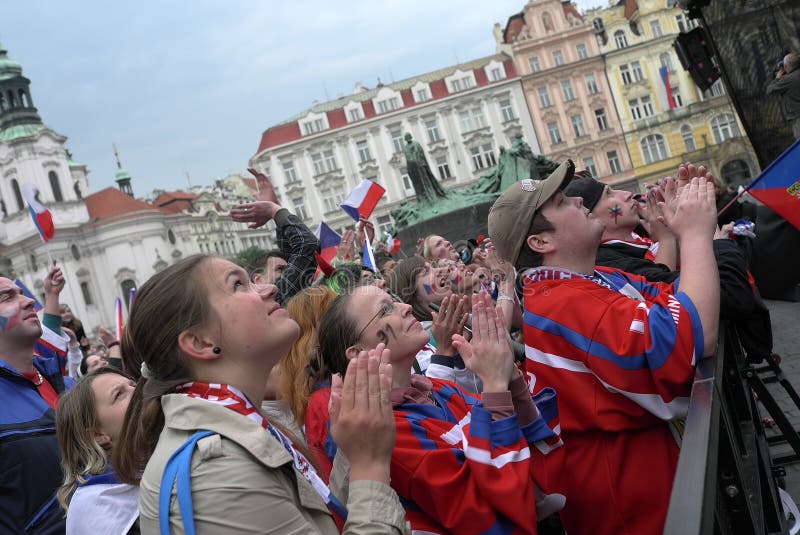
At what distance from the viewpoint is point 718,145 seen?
50125 millimetres

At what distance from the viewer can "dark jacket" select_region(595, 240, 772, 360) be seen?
3.02 metres

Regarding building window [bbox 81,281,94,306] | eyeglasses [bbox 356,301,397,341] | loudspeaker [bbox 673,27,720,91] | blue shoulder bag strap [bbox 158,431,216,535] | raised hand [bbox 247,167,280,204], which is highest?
building window [bbox 81,281,94,306]

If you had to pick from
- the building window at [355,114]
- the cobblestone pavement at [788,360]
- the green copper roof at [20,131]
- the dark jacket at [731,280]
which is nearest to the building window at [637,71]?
the building window at [355,114]

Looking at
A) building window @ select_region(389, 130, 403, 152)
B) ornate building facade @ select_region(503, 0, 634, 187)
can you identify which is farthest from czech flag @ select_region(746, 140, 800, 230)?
building window @ select_region(389, 130, 403, 152)

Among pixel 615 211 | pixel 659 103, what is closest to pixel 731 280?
pixel 615 211

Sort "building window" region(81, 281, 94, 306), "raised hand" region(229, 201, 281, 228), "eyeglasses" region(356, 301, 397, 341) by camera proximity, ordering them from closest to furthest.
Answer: "eyeglasses" region(356, 301, 397, 341) < "raised hand" region(229, 201, 281, 228) < "building window" region(81, 281, 94, 306)

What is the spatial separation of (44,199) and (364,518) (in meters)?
67.0

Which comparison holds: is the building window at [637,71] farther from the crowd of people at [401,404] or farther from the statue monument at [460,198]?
the crowd of people at [401,404]

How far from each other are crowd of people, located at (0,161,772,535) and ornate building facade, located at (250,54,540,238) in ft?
173

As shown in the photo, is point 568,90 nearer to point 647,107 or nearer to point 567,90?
point 567,90

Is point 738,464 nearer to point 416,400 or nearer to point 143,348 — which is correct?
point 416,400

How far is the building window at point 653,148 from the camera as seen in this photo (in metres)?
52.4

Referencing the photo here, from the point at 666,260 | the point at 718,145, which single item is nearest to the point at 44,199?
the point at 718,145

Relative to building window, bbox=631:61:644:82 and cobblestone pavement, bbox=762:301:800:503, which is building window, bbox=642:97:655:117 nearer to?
building window, bbox=631:61:644:82
